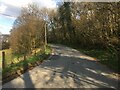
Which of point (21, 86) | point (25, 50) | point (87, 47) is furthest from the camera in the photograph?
point (87, 47)

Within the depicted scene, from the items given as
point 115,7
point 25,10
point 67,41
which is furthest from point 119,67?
point 67,41

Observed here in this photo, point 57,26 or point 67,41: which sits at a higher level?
point 57,26

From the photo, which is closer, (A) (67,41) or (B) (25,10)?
(B) (25,10)

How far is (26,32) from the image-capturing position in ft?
124

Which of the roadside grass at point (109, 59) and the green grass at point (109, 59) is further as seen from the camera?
the green grass at point (109, 59)

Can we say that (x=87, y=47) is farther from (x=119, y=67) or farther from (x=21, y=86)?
(x=21, y=86)

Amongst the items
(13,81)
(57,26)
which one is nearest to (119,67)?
(13,81)

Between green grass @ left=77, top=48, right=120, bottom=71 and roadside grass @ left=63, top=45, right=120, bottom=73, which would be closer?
roadside grass @ left=63, top=45, right=120, bottom=73

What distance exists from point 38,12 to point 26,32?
1685 cm

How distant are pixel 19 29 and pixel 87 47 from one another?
50.9 feet

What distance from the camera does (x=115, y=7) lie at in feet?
63.0

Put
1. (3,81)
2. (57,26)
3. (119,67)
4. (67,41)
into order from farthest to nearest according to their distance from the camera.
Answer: (57,26) → (67,41) → (119,67) → (3,81)

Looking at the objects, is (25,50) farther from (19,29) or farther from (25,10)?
(25,10)

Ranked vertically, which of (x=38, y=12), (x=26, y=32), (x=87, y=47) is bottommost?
(x=87, y=47)
